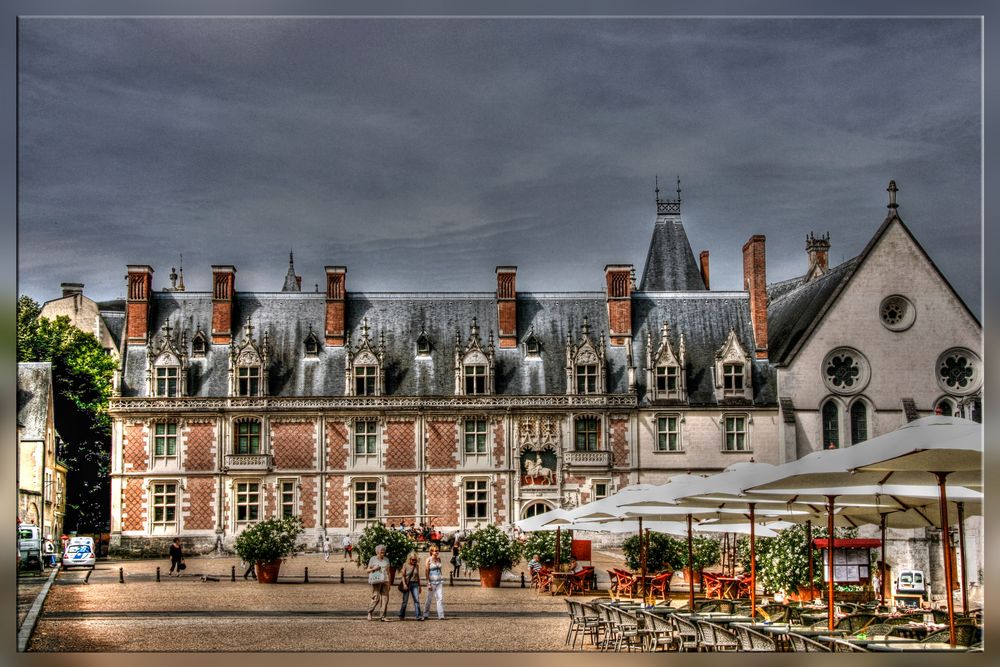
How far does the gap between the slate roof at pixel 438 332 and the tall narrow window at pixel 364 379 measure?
0.47 m

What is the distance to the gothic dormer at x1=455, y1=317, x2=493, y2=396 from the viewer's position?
130 ft

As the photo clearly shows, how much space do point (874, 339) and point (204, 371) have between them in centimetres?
2102

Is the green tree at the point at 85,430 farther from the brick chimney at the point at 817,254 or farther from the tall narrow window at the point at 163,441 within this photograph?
the brick chimney at the point at 817,254

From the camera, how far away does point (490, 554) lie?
93.8 ft

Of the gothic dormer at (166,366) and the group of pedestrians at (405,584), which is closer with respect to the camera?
the group of pedestrians at (405,584)

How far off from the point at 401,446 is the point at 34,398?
13716mm

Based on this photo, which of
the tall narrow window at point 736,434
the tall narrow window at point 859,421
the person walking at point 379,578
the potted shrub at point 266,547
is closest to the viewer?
the person walking at point 379,578

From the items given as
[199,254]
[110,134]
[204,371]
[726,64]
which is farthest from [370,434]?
[726,64]

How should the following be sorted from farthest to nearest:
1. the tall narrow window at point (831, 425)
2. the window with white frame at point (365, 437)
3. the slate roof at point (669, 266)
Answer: the slate roof at point (669, 266)
the window with white frame at point (365, 437)
the tall narrow window at point (831, 425)

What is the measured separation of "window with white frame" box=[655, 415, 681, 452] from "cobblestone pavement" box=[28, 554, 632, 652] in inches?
393

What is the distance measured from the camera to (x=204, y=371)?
3975 centimetres

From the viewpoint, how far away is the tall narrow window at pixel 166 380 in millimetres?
39375

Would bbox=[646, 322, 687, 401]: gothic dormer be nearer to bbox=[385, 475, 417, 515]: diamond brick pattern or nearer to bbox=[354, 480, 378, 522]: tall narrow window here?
bbox=[385, 475, 417, 515]: diamond brick pattern

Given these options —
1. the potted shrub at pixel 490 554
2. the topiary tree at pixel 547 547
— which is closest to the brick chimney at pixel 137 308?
the potted shrub at pixel 490 554
